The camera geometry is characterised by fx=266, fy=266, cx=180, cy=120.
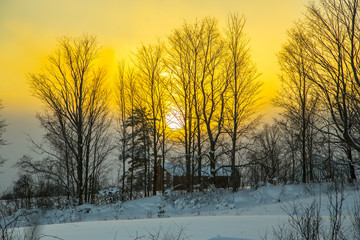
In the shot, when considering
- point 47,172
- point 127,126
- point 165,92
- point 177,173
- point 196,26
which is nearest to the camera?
point 47,172

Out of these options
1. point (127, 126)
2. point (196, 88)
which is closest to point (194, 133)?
point (196, 88)

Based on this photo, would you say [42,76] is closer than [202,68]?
Yes

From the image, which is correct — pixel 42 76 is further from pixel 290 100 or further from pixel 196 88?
pixel 290 100

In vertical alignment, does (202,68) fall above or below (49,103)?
above

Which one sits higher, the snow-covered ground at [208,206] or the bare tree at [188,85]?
the bare tree at [188,85]

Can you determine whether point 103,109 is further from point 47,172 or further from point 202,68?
point 202,68

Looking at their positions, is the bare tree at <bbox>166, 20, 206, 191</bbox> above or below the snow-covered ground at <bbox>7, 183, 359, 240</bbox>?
above

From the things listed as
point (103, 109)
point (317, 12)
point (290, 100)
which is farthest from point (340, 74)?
point (103, 109)

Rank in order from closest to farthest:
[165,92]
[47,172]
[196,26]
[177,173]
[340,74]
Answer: [340,74] → [47,172] → [196,26] → [177,173] → [165,92]

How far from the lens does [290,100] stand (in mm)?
20250

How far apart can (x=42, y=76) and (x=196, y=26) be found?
10.7 m

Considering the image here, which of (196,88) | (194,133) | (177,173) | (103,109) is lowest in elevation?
(177,173)

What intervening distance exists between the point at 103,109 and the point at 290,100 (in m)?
14.1

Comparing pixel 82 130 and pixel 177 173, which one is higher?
pixel 82 130
